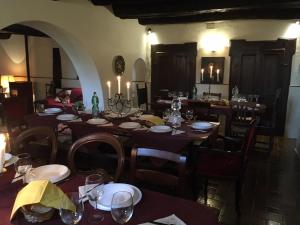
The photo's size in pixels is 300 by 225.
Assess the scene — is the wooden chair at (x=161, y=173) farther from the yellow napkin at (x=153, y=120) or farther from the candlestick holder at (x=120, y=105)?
the candlestick holder at (x=120, y=105)

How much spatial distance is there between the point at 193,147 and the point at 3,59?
23.9 feet

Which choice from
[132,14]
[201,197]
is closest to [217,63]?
[132,14]

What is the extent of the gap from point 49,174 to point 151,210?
74 centimetres

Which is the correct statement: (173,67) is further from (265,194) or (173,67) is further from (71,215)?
(71,215)

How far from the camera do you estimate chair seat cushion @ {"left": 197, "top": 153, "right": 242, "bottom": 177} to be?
2775 mm

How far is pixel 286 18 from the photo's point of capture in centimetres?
537

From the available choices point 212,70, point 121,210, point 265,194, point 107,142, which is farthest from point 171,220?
point 212,70

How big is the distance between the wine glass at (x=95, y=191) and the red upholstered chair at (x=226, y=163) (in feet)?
5.00

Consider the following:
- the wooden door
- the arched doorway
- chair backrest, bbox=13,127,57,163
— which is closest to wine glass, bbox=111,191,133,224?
chair backrest, bbox=13,127,57,163

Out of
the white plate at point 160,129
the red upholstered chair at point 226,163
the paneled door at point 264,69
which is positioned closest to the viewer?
the red upholstered chair at point 226,163

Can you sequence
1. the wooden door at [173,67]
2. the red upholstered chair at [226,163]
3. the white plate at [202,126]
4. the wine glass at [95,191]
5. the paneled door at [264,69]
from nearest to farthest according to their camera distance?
the wine glass at [95,191], the red upholstered chair at [226,163], the white plate at [202,126], the paneled door at [264,69], the wooden door at [173,67]

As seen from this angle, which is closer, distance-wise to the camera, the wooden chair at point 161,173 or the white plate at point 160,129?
the wooden chair at point 161,173

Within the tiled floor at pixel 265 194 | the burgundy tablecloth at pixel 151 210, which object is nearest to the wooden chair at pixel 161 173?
the burgundy tablecloth at pixel 151 210

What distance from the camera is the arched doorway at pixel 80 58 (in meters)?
4.28
